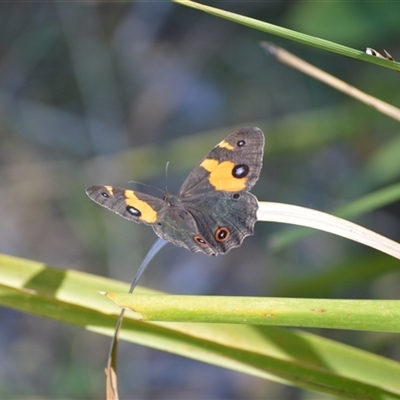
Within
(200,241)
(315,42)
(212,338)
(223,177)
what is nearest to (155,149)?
(223,177)

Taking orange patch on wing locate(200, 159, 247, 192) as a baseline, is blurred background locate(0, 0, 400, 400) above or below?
above

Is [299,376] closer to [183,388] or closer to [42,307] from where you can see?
[42,307]

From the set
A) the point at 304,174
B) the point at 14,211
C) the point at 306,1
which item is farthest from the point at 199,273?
the point at 306,1

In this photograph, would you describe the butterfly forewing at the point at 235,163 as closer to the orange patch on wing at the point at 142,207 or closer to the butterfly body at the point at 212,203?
the butterfly body at the point at 212,203

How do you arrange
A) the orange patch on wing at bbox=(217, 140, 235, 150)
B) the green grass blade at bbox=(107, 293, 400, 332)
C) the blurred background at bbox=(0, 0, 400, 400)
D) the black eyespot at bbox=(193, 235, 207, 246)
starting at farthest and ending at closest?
the blurred background at bbox=(0, 0, 400, 400) < the orange patch on wing at bbox=(217, 140, 235, 150) < the black eyespot at bbox=(193, 235, 207, 246) < the green grass blade at bbox=(107, 293, 400, 332)

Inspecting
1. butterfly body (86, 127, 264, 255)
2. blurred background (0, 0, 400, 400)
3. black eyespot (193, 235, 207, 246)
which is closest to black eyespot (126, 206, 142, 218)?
butterfly body (86, 127, 264, 255)

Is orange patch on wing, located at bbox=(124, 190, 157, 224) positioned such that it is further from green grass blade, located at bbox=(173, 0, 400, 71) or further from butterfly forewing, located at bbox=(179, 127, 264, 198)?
green grass blade, located at bbox=(173, 0, 400, 71)

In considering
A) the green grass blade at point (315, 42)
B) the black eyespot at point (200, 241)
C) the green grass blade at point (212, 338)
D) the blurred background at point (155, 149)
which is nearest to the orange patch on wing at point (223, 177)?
the black eyespot at point (200, 241)
